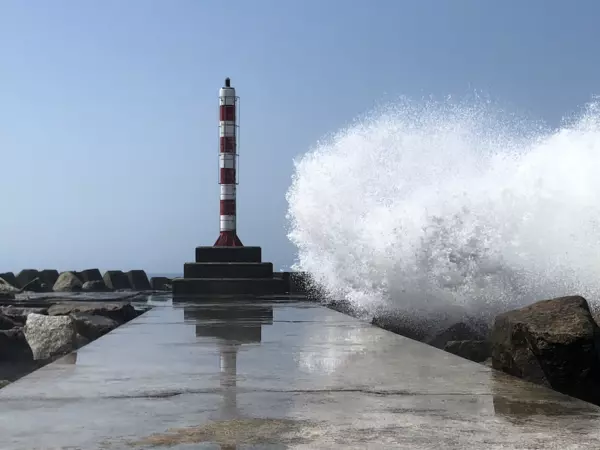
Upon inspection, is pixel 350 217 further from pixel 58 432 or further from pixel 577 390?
pixel 58 432

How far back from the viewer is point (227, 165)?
14539 millimetres

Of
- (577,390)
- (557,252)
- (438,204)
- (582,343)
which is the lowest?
(577,390)

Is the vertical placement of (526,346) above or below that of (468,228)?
below

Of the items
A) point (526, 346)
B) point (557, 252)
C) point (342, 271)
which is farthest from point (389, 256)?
point (526, 346)

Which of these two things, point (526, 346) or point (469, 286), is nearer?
point (526, 346)

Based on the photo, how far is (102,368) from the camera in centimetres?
379

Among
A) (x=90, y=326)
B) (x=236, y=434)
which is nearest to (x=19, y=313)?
(x=90, y=326)

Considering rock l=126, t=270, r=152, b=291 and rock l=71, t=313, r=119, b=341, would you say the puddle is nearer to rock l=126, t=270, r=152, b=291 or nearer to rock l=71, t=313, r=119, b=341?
rock l=71, t=313, r=119, b=341

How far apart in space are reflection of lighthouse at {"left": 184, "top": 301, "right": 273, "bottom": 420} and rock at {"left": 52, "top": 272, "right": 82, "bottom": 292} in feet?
35.2

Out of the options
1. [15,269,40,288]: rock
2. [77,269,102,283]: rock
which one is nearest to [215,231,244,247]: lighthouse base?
[77,269,102,283]: rock

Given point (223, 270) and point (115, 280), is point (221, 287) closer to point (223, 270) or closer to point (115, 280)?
point (223, 270)

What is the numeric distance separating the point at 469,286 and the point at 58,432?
5.60 meters

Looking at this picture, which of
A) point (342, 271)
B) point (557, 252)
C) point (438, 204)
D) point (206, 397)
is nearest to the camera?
point (206, 397)

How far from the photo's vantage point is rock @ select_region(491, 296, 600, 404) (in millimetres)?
3580
